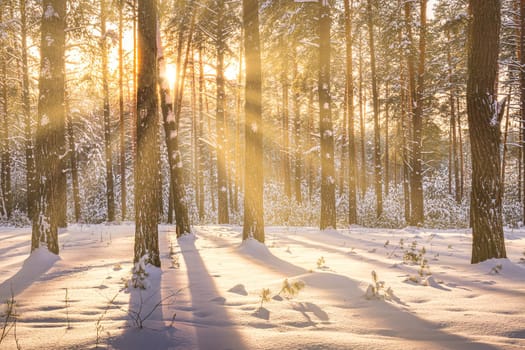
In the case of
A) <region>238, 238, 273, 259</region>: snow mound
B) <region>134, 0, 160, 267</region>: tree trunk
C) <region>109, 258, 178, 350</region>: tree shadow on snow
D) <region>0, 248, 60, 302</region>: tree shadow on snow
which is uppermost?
<region>134, 0, 160, 267</region>: tree trunk

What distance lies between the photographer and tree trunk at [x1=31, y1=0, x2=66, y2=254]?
21.0ft

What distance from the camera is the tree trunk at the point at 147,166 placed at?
5.37m

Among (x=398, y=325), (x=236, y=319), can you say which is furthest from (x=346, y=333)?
(x=236, y=319)

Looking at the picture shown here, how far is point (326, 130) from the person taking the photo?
11.2 metres

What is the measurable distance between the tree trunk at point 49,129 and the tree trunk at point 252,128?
3.74 m

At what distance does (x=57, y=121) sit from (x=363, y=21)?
14.2 m

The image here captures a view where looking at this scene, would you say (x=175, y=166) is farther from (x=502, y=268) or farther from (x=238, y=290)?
(x=502, y=268)

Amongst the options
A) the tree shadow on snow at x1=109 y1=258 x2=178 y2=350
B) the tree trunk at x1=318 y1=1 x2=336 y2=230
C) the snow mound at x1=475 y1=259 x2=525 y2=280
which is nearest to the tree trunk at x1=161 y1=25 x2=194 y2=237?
the tree trunk at x1=318 y1=1 x2=336 y2=230

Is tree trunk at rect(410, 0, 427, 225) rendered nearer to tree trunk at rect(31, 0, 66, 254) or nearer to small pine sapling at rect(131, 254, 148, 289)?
small pine sapling at rect(131, 254, 148, 289)

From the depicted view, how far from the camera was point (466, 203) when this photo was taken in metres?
22.2

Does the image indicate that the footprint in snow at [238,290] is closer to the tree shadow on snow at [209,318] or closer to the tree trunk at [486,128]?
the tree shadow on snow at [209,318]

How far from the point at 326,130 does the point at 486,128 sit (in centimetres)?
598

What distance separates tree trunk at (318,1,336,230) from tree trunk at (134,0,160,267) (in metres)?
6.47

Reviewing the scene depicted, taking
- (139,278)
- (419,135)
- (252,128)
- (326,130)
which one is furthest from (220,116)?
(139,278)
